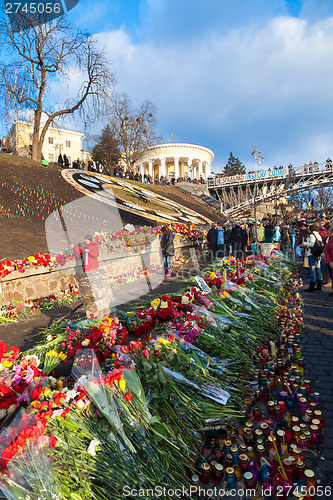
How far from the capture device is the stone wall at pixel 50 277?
674 cm

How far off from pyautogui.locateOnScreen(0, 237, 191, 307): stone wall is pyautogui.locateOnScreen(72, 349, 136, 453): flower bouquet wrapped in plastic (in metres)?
4.00

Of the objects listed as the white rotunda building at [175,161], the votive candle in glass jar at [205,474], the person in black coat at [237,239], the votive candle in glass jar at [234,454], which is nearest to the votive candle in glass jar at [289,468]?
the votive candle in glass jar at [234,454]

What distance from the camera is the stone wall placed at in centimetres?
674

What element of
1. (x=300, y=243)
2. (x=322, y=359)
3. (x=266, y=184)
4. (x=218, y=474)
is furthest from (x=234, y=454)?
(x=266, y=184)

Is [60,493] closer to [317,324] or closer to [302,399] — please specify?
[302,399]

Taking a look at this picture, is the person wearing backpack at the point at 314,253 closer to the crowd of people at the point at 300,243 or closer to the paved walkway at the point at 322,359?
the crowd of people at the point at 300,243

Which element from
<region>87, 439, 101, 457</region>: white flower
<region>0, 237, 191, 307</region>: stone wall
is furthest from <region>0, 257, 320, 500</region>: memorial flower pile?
<region>0, 237, 191, 307</region>: stone wall

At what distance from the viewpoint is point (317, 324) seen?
571 cm

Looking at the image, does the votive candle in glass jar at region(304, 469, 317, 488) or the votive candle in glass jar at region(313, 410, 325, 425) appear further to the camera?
the votive candle in glass jar at region(313, 410, 325, 425)

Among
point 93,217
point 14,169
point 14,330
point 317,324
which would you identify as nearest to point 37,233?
point 93,217

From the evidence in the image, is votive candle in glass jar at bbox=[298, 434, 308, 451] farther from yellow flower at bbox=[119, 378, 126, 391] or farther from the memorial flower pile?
yellow flower at bbox=[119, 378, 126, 391]

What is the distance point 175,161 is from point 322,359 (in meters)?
54.7

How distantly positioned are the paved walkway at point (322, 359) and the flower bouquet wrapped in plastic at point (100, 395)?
1597 millimetres

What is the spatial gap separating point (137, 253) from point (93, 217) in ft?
10.9
